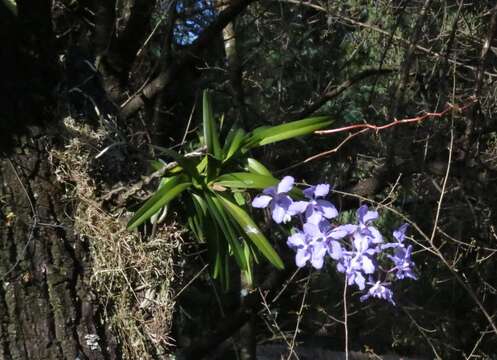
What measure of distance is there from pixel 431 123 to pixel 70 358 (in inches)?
114

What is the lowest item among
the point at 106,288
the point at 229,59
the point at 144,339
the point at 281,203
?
the point at 144,339

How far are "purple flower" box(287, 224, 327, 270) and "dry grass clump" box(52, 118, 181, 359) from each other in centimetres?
40

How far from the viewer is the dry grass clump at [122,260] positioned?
1.63 meters

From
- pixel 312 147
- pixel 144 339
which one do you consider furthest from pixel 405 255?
pixel 312 147

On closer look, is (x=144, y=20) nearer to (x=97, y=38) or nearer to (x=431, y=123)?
(x=97, y=38)

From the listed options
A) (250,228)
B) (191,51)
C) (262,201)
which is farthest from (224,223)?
(191,51)

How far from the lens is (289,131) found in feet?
6.01

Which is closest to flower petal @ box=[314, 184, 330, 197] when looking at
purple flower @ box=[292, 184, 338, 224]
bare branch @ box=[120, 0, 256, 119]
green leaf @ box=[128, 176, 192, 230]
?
purple flower @ box=[292, 184, 338, 224]

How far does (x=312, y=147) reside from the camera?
14.3ft

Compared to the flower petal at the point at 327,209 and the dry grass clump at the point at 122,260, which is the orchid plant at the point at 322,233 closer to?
the flower petal at the point at 327,209

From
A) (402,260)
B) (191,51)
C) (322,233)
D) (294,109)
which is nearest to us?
(322,233)

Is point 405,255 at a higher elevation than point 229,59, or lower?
lower

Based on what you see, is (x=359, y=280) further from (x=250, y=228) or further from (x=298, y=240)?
(x=250, y=228)

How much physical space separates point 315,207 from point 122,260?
494mm
